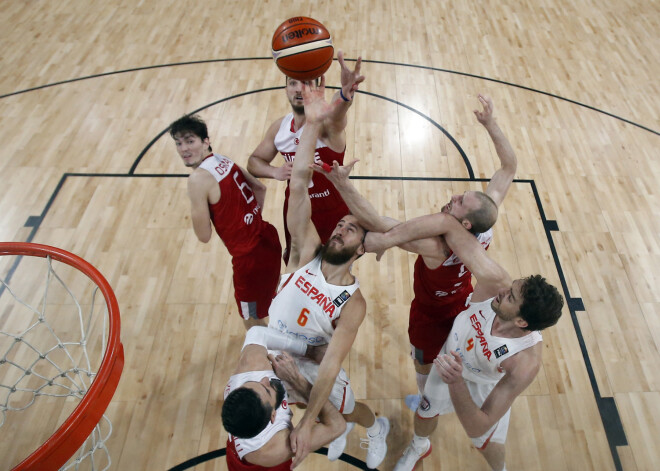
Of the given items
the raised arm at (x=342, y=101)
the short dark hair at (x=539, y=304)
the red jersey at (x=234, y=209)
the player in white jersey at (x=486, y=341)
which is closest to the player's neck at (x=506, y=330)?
the player in white jersey at (x=486, y=341)

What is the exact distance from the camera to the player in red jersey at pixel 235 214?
3166 millimetres

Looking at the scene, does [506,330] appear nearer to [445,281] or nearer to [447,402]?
[445,281]

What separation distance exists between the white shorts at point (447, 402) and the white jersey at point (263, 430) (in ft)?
2.95

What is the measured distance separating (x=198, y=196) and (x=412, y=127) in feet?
11.9

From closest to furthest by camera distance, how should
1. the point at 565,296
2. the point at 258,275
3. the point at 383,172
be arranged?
the point at 258,275
the point at 565,296
the point at 383,172

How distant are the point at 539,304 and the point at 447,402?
3.30 feet

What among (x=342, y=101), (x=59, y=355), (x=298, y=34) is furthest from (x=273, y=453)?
(x=298, y=34)

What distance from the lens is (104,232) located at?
4.82 m

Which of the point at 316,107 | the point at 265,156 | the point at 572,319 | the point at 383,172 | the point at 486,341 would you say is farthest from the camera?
the point at 383,172

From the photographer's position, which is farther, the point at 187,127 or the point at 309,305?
the point at 187,127

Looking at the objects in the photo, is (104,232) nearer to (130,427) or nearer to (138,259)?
(138,259)

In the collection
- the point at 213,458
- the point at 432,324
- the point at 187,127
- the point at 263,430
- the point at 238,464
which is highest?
the point at 187,127

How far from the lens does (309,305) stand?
2732 millimetres

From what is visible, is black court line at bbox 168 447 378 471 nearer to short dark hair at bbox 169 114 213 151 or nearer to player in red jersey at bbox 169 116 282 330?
player in red jersey at bbox 169 116 282 330
